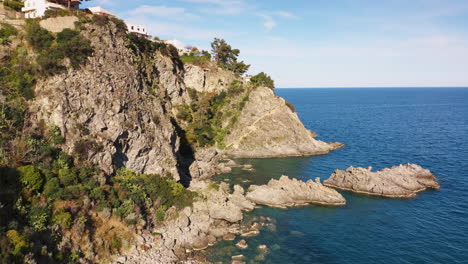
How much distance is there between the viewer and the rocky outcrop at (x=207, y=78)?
100562 mm

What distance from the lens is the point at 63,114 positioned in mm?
45812

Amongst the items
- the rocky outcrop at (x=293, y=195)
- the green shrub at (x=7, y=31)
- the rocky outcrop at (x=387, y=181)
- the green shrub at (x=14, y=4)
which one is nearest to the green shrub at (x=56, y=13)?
the green shrub at (x=7, y=31)

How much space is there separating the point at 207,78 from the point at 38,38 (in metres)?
59.7

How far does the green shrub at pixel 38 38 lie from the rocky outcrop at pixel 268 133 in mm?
53905

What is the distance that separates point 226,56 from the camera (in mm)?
114062

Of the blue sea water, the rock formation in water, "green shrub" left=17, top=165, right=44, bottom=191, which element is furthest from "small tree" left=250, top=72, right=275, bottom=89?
"green shrub" left=17, top=165, right=44, bottom=191

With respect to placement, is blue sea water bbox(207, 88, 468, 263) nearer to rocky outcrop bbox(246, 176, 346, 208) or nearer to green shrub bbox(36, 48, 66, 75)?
rocky outcrop bbox(246, 176, 346, 208)

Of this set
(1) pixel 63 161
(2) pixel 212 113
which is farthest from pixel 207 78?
(1) pixel 63 161

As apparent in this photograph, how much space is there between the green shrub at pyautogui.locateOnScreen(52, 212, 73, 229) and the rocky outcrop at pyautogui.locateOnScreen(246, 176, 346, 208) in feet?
104

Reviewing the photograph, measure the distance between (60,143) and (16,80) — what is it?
1427cm

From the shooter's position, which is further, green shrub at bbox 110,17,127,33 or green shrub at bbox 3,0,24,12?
green shrub at bbox 110,17,127,33

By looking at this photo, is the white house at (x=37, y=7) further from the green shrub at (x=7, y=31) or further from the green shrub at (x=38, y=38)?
the green shrub at (x=38, y=38)

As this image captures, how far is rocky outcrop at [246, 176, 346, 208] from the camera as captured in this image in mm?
55844

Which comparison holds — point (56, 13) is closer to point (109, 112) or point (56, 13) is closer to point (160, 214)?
point (109, 112)
